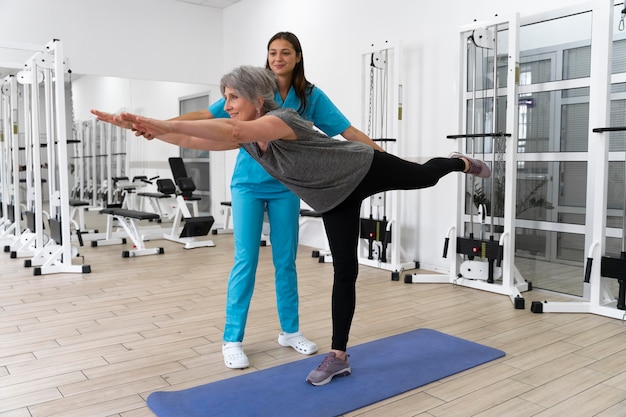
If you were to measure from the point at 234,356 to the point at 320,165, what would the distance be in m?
1.03

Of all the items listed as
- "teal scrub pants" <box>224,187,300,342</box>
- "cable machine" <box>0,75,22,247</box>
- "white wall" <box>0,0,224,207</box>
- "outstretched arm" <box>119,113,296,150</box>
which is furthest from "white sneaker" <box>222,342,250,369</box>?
"white wall" <box>0,0,224,207</box>

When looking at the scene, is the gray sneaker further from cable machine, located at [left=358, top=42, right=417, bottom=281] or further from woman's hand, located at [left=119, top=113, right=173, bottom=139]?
cable machine, located at [left=358, top=42, right=417, bottom=281]

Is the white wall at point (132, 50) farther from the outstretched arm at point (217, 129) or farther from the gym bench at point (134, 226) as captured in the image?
the outstretched arm at point (217, 129)

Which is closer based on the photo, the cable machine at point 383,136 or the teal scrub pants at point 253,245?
the teal scrub pants at point 253,245

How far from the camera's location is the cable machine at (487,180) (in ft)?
12.2

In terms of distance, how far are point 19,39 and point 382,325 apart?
5.14 metres

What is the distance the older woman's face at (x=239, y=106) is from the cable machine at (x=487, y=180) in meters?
2.30

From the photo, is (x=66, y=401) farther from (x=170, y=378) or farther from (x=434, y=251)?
(x=434, y=251)

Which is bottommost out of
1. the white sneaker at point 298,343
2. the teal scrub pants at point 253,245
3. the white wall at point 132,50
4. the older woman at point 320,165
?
the white sneaker at point 298,343

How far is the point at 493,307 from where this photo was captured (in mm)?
3469

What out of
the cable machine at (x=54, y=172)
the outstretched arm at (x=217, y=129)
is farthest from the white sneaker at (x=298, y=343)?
the cable machine at (x=54, y=172)

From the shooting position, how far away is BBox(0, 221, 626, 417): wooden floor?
2068mm

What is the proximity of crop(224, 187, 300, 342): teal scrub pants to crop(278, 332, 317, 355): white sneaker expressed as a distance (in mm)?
192

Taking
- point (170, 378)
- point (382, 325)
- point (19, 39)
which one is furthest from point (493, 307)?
point (19, 39)
